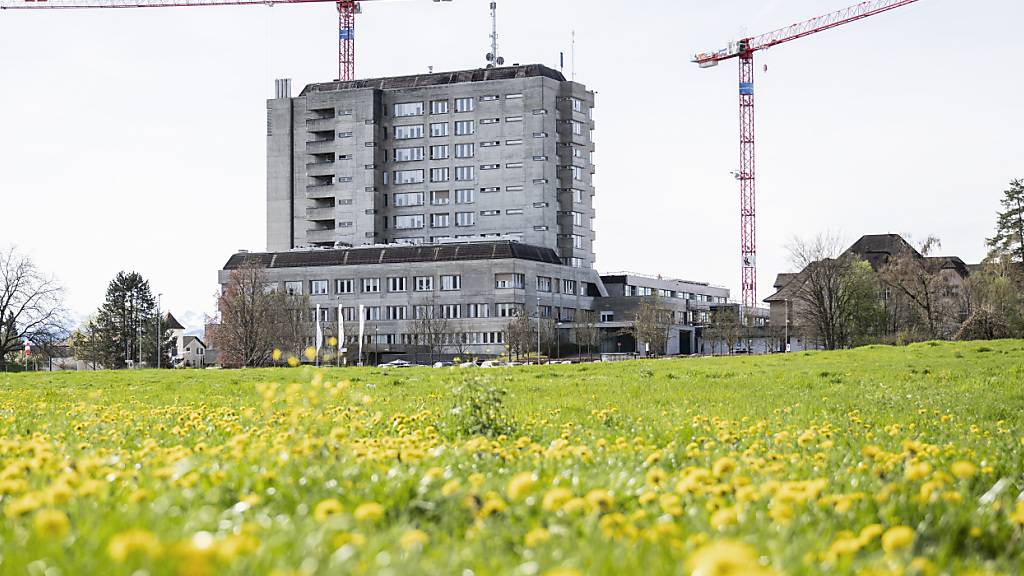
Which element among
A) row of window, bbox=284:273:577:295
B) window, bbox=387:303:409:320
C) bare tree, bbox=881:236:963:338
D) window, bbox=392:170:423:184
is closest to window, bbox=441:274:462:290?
row of window, bbox=284:273:577:295

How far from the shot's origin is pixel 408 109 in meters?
135

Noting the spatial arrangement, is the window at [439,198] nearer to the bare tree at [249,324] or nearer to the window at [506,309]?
the window at [506,309]

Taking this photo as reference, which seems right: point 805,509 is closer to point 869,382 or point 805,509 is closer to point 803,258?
point 869,382

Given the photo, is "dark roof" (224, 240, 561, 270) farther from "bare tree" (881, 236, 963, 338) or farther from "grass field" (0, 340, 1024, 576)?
"grass field" (0, 340, 1024, 576)

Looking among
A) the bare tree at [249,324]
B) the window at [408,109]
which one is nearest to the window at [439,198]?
the window at [408,109]

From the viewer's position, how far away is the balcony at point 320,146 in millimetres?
135500

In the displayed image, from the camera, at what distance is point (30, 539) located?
4621 millimetres

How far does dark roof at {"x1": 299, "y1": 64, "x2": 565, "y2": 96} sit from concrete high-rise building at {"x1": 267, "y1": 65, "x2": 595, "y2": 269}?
0.23 meters

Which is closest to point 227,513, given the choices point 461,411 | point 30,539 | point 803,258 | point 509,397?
point 30,539

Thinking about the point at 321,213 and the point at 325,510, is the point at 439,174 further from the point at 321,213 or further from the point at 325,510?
the point at 325,510

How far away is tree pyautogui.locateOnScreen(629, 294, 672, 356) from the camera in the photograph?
361 feet

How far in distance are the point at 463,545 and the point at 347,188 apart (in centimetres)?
13108

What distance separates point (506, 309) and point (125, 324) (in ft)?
148

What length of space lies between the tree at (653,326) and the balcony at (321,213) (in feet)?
140
